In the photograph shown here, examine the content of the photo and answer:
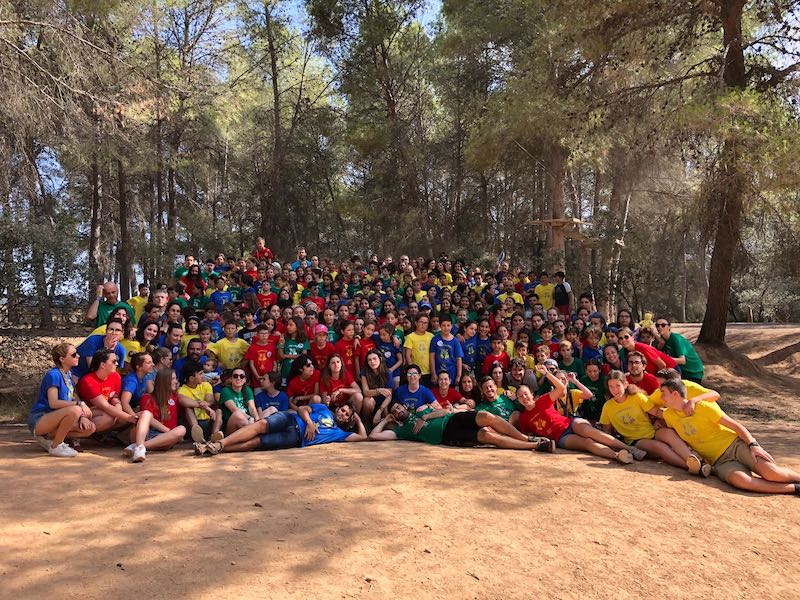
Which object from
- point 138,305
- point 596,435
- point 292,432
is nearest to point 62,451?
point 292,432

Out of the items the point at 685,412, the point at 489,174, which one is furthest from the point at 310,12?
the point at 685,412

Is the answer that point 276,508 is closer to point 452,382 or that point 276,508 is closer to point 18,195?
point 452,382

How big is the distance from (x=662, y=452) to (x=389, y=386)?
3073 mm

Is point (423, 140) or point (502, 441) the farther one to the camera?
point (423, 140)

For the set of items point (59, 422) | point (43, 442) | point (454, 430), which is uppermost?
point (59, 422)

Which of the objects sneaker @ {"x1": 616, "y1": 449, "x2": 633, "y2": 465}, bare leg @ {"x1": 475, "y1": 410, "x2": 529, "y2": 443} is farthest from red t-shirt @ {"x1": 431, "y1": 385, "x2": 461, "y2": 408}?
sneaker @ {"x1": 616, "y1": 449, "x2": 633, "y2": 465}

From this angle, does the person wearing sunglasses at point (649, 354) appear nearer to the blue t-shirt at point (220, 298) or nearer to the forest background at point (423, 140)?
the forest background at point (423, 140)

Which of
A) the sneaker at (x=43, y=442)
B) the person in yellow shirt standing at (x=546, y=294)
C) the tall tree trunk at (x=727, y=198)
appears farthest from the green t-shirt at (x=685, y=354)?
the sneaker at (x=43, y=442)

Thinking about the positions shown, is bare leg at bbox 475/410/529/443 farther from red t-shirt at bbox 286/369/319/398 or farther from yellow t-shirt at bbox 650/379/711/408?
red t-shirt at bbox 286/369/319/398

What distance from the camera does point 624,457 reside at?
17.8ft

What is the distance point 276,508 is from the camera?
405 cm

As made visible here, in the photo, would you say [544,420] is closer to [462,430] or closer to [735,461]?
[462,430]

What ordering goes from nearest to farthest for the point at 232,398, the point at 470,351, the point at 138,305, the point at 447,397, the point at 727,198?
the point at 232,398
the point at 447,397
the point at 470,351
the point at 138,305
the point at 727,198

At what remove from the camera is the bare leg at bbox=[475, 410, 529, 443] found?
600 centimetres
